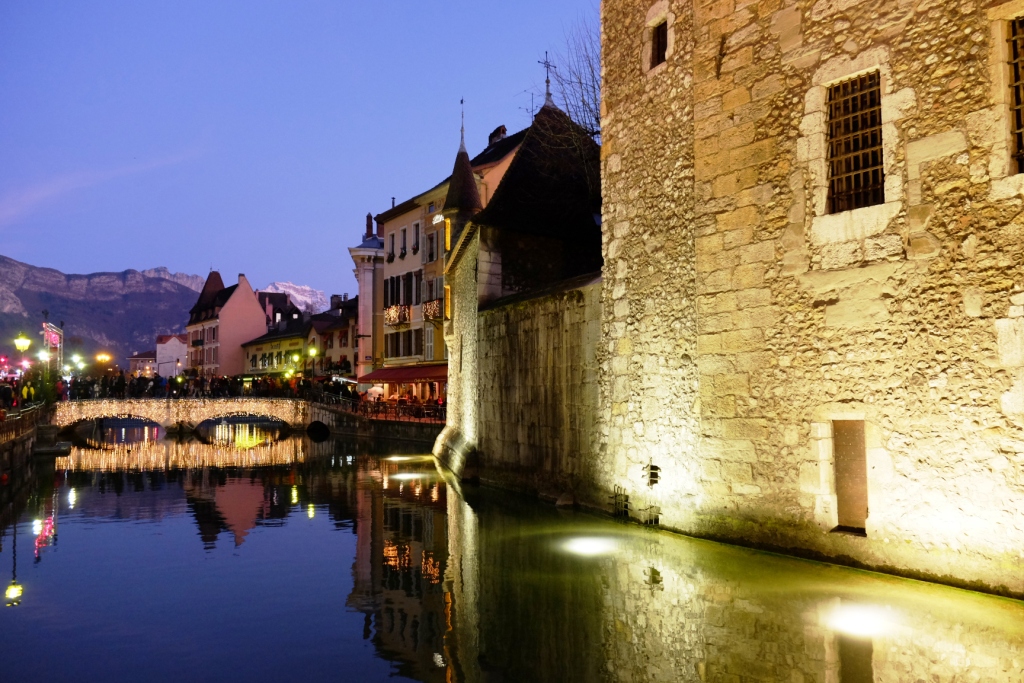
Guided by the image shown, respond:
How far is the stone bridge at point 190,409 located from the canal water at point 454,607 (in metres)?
23.8

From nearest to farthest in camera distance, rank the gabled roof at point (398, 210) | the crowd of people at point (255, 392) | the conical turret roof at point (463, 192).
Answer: the conical turret roof at point (463, 192) → the crowd of people at point (255, 392) → the gabled roof at point (398, 210)

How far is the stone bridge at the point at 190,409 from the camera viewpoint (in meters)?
33.3

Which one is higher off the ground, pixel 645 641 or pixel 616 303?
pixel 616 303

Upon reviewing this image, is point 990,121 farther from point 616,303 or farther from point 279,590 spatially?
point 279,590

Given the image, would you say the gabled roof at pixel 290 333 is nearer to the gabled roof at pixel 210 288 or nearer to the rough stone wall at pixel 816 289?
the gabled roof at pixel 210 288

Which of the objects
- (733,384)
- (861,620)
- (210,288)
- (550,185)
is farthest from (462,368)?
(210,288)

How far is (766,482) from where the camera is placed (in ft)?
25.9

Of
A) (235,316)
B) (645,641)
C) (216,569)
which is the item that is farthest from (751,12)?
(235,316)

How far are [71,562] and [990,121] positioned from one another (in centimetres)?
968

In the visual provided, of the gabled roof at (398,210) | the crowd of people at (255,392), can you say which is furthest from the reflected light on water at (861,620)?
the gabled roof at (398,210)

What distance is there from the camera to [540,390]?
12922 millimetres

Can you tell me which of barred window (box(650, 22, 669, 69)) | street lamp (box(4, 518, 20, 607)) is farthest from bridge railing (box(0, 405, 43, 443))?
barred window (box(650, 22, 669, 69))

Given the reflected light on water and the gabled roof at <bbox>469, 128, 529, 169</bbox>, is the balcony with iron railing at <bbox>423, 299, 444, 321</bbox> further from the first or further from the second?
the reflected light on water

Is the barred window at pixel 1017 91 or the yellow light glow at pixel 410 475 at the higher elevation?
the barred window at pixel 1017 91
